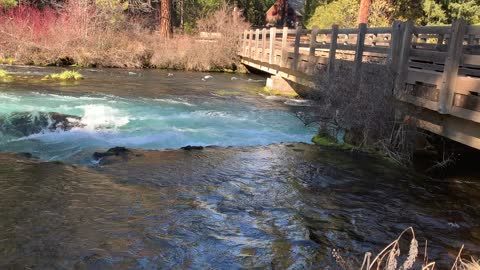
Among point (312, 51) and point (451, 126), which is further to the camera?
point (312, 51)

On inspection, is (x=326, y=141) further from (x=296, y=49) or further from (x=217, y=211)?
(x=296, y=49)

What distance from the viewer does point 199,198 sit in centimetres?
721

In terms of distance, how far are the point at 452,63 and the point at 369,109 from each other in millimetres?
2179

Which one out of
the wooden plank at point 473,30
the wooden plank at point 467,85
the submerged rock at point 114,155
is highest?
the wooden plank at point 473,30

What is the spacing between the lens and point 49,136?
420 inches

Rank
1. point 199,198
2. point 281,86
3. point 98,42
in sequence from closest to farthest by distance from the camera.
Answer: point 199,198, point 281,86, point 98,42

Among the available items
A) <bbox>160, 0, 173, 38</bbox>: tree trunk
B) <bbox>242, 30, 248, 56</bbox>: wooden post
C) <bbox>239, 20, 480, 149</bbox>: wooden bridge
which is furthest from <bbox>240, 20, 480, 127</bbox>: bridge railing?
<bbox>160, 0, 173, 38</bbox>: tree trunk

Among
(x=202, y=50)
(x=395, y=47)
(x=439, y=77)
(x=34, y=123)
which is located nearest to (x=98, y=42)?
(x=202, y=50)

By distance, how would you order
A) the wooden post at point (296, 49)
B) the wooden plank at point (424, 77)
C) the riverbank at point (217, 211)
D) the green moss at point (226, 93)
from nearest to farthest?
the riverbank at point (217, 211)
the wooden plank at point (424, 77)
the wooden post at point (296, 49)
the green moss at point (226, 93)

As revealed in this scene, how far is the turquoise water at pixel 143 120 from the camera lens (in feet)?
34.2

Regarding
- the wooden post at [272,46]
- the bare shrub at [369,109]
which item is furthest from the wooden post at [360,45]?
the wooden post at [272,46]

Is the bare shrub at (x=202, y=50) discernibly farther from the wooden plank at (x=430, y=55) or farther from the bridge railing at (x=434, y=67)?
the wooden plank at (x=430, y=55)

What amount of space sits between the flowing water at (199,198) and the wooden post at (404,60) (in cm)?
156

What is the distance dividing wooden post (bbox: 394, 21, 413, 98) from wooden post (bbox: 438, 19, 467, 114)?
61.8 inches
